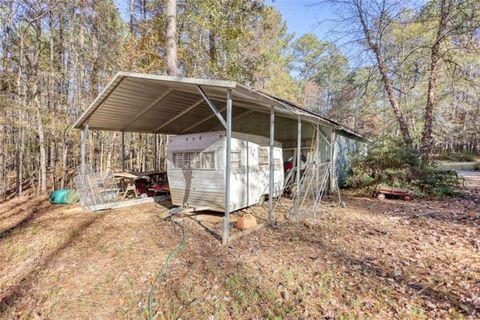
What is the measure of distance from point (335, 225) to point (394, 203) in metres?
3.52

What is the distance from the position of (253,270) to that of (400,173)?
791 centimetres

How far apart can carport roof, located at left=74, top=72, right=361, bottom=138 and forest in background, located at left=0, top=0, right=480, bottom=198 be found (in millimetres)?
3634

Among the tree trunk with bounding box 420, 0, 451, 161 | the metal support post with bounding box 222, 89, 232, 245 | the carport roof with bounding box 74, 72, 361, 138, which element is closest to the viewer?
the metal support post with bounding box 222, 89, 232, 245

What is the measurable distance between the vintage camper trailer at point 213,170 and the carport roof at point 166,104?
1007 millimetres

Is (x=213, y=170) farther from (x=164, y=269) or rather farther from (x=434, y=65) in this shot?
(x=434, y=65)

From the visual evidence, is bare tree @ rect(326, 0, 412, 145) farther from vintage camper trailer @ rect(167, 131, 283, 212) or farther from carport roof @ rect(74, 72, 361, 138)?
vintage camper trailer @ rect(167, 131, 283, 212)

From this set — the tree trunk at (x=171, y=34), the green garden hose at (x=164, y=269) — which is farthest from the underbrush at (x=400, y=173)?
the tree trunk at (x=171, y=34)

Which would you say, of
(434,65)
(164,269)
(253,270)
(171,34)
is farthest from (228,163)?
(434,65)

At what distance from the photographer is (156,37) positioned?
38.0 feet

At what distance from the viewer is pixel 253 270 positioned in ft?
12.2

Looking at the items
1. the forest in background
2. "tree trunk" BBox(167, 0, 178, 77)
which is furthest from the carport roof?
the forest in background

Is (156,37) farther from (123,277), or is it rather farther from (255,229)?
(123,277)

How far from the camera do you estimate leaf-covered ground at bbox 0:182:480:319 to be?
2941 millimetres

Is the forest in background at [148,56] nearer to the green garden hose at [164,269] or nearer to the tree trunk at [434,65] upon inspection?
the tree trunk at [434,65]
